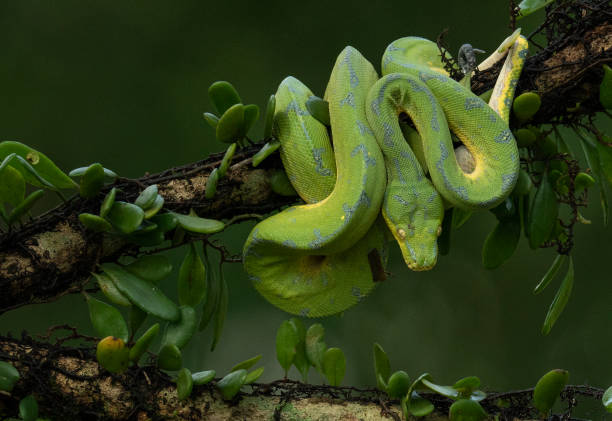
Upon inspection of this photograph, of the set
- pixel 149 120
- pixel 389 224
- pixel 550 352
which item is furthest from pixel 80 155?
pixel 550 352

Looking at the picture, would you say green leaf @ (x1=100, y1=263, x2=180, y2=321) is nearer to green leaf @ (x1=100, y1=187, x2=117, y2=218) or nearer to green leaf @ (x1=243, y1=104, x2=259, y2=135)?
green leaf @ (x1=100, y1=187, x2=117, y2=218)

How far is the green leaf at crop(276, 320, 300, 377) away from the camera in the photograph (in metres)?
1.59

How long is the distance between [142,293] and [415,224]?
664mm

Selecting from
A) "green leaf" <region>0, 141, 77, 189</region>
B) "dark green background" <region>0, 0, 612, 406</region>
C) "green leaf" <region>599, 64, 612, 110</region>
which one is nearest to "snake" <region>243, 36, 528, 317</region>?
"green leaf" <region>599, 64, 612, 110</region>

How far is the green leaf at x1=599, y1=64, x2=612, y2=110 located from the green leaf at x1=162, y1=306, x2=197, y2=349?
1171mm

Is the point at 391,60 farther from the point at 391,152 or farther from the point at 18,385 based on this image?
the point at 18,385

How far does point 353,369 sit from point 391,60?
8.04 ft

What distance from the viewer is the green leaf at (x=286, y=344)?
1.59m

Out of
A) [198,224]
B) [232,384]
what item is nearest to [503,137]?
[198,224]

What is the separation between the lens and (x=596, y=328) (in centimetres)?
407

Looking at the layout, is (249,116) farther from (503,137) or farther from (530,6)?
(530,6)

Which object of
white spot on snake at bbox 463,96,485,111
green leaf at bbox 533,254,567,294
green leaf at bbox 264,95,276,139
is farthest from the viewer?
green leaf at bbox 533,254,567,294

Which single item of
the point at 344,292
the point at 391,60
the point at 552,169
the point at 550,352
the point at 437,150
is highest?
the point at 391,60

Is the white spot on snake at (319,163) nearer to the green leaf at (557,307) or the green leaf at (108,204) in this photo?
the green leaf at (108,204)
